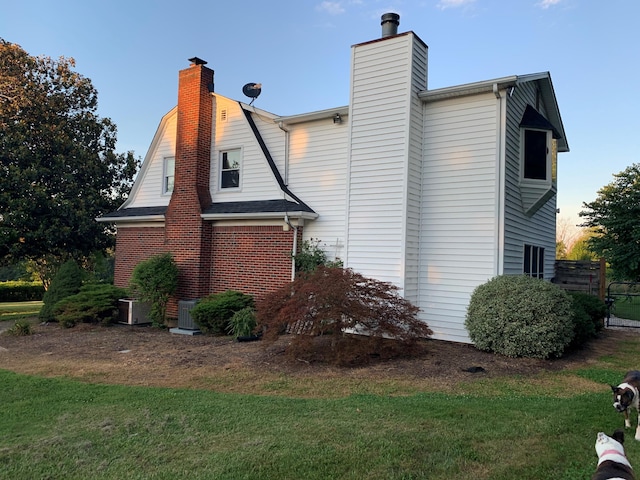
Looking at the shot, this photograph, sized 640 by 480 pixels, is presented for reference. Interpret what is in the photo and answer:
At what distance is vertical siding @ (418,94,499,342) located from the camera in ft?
30.8

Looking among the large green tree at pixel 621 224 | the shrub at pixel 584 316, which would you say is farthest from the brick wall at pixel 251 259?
the large green tree at pixel 621 224

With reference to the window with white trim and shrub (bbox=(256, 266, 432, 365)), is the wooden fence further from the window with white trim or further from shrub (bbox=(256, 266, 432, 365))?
shrub (bbox=(256, 266, 432, 365))

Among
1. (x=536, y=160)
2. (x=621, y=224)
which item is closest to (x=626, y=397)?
(x=536, y=160)

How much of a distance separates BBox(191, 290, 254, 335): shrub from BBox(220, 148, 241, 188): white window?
12.1 ft

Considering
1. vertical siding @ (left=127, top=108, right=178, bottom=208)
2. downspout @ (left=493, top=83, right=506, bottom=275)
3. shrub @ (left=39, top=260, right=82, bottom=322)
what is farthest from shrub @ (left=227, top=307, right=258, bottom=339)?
shrub @ (left=39, top=260, right=82, bottom=322)

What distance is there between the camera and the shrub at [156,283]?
1194 cm

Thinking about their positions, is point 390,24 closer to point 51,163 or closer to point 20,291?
point 51,163

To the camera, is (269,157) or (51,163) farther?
(51,163)

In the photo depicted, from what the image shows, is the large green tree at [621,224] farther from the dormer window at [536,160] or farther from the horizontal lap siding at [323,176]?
the horizontal lap siding at [323,176]

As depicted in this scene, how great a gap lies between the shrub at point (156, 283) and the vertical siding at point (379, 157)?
17.0ft

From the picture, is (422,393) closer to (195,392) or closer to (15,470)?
(195,392)

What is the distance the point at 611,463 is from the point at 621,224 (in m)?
17.0

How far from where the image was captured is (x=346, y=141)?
1141 centimetres

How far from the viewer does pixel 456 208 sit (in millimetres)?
9781
